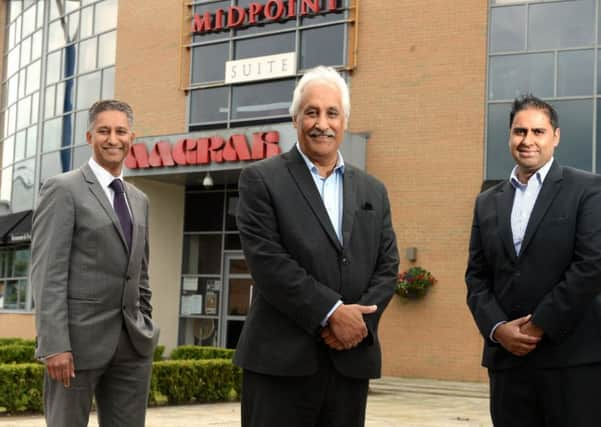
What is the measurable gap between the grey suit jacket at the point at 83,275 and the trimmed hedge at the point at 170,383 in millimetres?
6573

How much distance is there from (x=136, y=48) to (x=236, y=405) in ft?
40.3

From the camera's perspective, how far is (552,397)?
13.7 ft

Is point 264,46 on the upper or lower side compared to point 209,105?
upper

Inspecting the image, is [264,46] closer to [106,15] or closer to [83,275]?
[106,15]

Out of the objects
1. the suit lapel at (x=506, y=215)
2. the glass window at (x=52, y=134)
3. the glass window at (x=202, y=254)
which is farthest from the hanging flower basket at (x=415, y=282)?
the suit lapel at (x=506, y=215)

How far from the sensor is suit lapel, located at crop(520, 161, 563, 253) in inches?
169

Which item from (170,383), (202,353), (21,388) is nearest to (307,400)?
(21,388)

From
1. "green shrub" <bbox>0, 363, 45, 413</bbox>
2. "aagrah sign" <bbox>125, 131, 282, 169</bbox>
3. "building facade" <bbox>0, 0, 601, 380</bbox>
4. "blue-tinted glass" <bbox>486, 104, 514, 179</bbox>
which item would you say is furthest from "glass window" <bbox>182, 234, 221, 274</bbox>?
"green shrub" <bbox>0, 363, 45, 413</bbox>

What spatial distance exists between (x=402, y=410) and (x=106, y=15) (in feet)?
49.8

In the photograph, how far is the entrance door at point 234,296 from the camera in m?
20.5

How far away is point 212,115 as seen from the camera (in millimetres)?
20250

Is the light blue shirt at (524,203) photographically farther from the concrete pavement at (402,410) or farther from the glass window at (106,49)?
the glass window at (106,49)

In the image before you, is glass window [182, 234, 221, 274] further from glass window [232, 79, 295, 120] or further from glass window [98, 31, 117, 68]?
glass window [98, 31, 117, 68]

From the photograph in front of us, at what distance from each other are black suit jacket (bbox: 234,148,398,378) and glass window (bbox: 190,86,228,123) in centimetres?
1628
